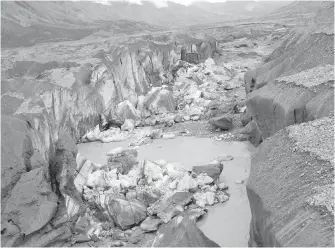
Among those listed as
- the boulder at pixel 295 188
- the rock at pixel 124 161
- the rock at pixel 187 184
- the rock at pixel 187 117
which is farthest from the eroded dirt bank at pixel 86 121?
the boulder at pixel 295 188

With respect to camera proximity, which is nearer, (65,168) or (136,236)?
(136,236)

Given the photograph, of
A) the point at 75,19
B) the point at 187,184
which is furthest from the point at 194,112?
the point at 75,19

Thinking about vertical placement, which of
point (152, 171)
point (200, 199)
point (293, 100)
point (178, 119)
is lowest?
point (200, 199)

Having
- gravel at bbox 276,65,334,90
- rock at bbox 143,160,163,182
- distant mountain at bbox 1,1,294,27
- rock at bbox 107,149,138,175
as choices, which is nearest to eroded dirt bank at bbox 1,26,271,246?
rock at bbox 143,160,163,182

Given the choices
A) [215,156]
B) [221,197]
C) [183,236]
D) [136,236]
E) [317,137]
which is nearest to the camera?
[317,137]

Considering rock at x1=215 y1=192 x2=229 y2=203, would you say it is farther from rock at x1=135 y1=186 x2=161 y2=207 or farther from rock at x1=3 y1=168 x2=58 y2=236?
rock at x1=3 y1=168 x2=58 y2=236

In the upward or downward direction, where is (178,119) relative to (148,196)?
upward

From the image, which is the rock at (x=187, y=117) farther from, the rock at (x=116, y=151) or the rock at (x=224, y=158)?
the rock at (x=224, y=158)

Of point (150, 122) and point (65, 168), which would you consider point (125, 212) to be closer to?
point (65, 168)

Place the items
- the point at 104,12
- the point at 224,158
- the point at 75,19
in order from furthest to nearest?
the point at 104,12 → the point at 75,19 → the point at 224,158
